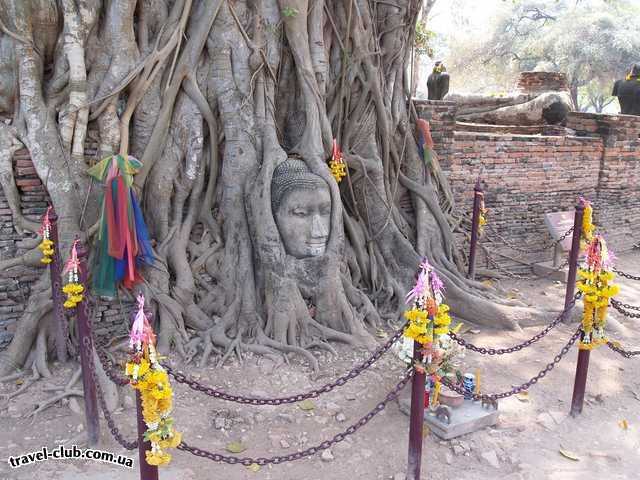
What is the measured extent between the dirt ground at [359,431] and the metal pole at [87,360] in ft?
0.41

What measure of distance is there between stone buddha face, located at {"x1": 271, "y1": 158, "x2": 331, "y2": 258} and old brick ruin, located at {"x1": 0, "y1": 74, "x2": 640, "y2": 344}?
2.67m

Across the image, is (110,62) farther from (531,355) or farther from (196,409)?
(531,355)

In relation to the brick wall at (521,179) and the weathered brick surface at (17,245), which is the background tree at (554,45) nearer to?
the brick wall at (521,179)

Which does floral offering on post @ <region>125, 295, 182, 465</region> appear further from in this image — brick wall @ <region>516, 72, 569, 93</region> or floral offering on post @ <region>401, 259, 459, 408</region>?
brick wall @ <region>516, 72, 569, 93</region>

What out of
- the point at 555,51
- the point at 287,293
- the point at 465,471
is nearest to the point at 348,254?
the point at 287,293

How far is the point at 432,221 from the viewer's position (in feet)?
23.2

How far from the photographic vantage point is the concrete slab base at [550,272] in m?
8.06

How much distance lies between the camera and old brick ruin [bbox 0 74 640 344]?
7848 millimetres

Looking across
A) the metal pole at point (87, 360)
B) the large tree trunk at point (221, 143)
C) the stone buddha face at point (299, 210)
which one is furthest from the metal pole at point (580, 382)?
the metal pole at point (87, 360)

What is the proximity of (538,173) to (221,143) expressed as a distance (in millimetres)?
4843

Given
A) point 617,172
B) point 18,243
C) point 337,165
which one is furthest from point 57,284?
point 617,172

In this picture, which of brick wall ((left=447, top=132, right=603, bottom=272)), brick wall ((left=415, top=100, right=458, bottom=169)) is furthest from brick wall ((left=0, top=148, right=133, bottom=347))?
brick wall ((left=447, top=132, right=603, bottom=272))

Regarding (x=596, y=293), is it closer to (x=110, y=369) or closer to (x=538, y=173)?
(x=110, y=369)

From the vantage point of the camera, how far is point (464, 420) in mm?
4160
